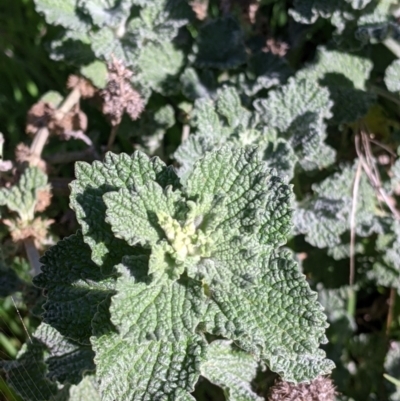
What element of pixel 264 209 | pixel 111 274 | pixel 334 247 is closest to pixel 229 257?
pixel 264 209

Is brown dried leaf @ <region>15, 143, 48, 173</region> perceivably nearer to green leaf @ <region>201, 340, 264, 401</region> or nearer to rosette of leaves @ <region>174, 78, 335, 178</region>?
rosette of leaves @ <region>174, 78, 335, 178</region>

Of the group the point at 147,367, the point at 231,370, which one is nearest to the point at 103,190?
the point at 147,367

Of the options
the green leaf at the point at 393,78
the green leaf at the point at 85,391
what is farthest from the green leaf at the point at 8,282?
the green leaf at the point at 393,78

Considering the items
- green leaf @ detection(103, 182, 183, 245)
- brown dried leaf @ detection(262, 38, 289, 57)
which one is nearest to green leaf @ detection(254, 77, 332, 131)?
brown dried leaf @ detection(262, 38, 289, 57)

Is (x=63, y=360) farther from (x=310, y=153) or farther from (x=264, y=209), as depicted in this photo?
(x=310, y=153)

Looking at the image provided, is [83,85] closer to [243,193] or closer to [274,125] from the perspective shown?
[274,125]
